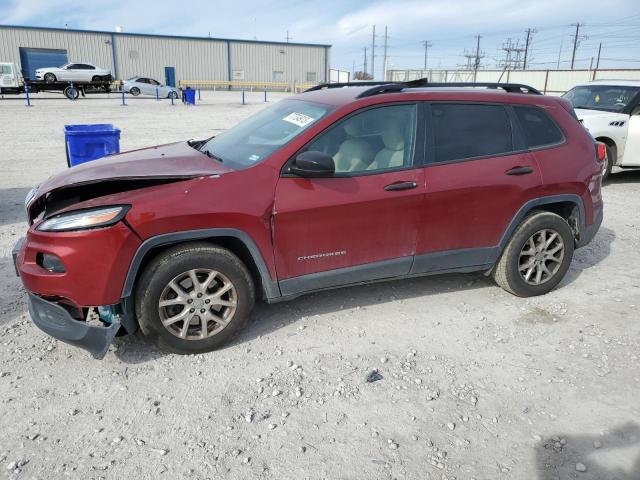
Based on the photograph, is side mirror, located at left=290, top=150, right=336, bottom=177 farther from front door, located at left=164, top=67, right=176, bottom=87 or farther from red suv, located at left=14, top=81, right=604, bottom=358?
front door, located at left=164, top=67, right=176, bottom=87

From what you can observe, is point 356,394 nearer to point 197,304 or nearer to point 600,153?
point 197,304

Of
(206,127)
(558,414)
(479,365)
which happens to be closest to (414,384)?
(479,365)

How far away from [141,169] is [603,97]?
29.7ft

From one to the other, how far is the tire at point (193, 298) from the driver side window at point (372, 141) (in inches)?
40.6

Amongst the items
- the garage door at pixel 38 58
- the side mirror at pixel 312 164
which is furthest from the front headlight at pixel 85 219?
the garage door at pixel 38 58

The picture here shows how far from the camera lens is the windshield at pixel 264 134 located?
3.58 metres

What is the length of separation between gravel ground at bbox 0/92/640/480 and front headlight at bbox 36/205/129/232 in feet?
3.10

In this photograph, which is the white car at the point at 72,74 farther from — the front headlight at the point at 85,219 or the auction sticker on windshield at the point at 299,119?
the front headlight at the point at 85,219

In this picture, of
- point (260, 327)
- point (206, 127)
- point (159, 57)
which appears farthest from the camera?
point (159, 57)

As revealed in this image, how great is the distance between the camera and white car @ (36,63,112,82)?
3144 cm

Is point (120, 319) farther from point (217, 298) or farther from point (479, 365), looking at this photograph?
point (479, 365)

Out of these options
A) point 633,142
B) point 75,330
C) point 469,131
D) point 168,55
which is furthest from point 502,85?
point 168,55

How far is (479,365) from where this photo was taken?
338 cm

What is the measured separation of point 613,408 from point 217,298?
99.9 inches
